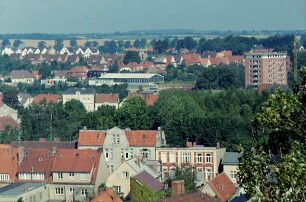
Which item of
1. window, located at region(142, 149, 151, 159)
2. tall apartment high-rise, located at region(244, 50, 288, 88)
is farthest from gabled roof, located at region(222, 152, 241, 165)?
tall apartment high-rise, located at region(244, 50, 288, 88)

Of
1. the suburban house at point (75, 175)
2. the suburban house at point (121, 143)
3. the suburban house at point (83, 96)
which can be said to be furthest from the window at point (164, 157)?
the suburban house at point (83, 96)

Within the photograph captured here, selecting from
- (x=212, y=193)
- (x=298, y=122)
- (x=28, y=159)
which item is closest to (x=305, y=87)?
(x=298, y=122)

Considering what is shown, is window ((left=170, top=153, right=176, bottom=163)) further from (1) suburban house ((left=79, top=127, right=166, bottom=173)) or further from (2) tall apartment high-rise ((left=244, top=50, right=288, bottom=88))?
(2) tall apartment high-rise ((left=244, top=50, right=288, bottom=88))

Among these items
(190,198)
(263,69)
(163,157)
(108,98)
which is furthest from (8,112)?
(190,198)

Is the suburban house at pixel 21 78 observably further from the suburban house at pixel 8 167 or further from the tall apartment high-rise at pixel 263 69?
the suburban house at pixel 8 167

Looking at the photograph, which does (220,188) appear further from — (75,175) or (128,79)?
(128,79)
